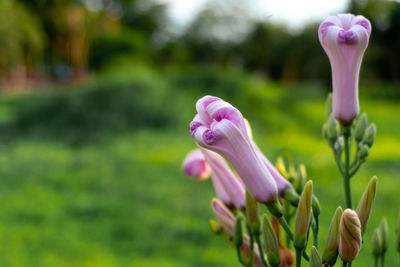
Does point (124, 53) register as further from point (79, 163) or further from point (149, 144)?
point (79, 163)

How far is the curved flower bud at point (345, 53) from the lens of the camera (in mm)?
525

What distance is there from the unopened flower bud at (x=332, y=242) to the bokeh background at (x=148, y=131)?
1.18 feet

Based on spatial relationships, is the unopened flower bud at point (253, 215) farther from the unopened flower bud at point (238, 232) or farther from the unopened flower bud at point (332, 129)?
the unopened flower bud at point (332, 129)

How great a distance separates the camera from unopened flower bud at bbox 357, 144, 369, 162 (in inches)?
26.0

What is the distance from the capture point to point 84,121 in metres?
6.87

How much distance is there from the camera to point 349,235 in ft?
1.61

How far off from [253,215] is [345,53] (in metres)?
0.21

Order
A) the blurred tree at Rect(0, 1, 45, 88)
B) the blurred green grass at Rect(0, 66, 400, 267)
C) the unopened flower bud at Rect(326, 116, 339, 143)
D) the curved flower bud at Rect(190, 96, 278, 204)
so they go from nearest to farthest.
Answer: the curved flower bud at Rect(190, 96, 278, 204)
the unopened flower bud at Rect(326, 116, 339, 143)
the blurred green grass at Rect(0, 66, 400, 267)
the blurred tree at Rect(0, 1, 45, 88)

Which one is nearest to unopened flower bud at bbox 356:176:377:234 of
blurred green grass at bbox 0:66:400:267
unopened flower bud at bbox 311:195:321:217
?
unopened flower bud at bbox 311:195:321:217

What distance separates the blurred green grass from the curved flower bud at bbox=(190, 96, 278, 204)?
102 inches

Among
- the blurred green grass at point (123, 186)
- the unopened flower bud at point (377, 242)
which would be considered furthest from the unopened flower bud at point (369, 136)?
the blurred green grass at point (123, 186)

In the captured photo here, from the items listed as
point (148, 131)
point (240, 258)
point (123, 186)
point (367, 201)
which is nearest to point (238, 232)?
point (240, 258)

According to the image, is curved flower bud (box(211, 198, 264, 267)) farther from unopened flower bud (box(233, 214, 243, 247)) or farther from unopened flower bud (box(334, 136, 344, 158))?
Result: unopened flower bud (box(334, 136, 344, 158))

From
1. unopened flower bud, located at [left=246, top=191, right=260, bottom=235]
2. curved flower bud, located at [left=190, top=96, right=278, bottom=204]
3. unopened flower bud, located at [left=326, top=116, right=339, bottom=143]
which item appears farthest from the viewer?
unopened flower bud, located at [left=326, top=116, right=339, bottom=143]
